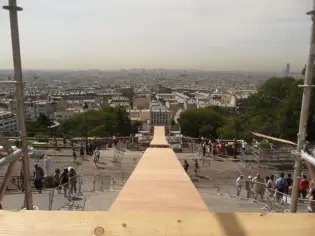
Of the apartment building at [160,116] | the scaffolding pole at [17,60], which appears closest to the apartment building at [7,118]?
the scaffolding pole at [17,60]

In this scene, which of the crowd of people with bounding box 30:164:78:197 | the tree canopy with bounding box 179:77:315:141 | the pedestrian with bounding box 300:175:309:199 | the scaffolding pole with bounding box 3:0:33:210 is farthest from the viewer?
the tree canopy with bounding box 179:77:315:141

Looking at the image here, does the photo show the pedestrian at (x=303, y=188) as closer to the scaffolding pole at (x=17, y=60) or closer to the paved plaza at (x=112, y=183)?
the paved plaza at (x=112, y=183)

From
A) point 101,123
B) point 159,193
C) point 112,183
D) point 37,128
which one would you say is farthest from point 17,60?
point 37,128

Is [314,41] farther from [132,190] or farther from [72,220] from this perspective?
[72,220]

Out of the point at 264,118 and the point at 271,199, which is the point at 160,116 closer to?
the point at 264,118

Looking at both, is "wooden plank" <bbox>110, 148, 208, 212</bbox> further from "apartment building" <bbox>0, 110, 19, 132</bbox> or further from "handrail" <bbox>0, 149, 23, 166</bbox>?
"apartment building" <bbox>0, 110, 19, 132</bbox>

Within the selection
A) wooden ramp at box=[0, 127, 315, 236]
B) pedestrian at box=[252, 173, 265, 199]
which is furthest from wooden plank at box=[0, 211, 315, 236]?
pedestrian at box=[252, 173, 265, 199]
